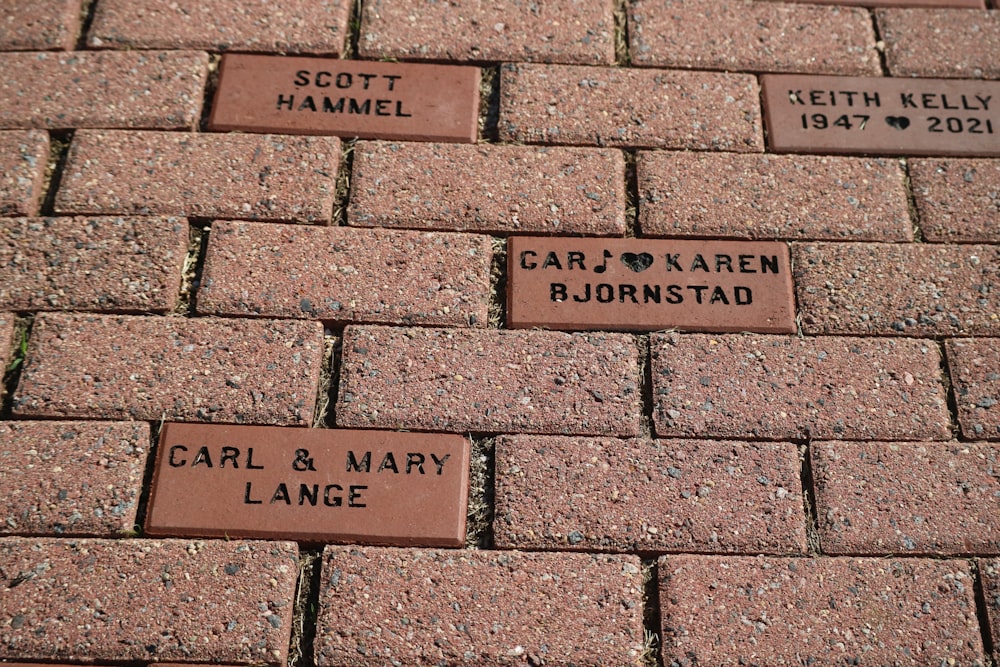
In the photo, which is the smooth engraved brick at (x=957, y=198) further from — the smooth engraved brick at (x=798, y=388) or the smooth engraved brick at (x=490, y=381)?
the smooth engraved brick at (x=490, y=381)

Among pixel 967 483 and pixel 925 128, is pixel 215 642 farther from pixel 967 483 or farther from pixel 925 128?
pixel 925 128

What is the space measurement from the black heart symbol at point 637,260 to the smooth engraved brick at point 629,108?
32 centimetres

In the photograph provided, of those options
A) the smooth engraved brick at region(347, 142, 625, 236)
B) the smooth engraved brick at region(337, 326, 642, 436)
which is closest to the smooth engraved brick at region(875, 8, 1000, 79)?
the smooth engraved brick at region(347, 142, 625, 236)

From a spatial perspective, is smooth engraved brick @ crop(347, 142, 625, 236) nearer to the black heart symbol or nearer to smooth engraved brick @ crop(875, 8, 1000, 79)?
the black heart symbol

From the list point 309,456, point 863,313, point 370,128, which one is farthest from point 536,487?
point 370,128

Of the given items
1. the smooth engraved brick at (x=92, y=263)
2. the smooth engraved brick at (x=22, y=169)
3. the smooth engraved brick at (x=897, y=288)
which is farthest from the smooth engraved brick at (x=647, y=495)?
the smooth engraved brick at (x=22, y=169)

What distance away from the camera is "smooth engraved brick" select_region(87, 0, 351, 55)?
2174mm

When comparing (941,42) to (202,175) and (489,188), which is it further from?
(202,175)

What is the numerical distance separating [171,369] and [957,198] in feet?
6.31

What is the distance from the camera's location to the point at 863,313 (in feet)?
6.25

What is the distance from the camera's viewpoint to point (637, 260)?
1.94 m

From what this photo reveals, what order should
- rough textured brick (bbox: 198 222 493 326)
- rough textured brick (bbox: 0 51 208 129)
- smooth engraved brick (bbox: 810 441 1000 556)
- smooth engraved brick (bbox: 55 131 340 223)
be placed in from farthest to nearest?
1. rough textured brick (bbox: 0 51 208 129)
2. smooth engraved brick (bbox: 55 131 340 223)
3. rough textured brick (bbox: 198 222 493 326)
4. smooth engraved brick (bbox: 810 441 1000 556)

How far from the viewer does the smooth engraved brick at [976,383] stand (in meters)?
1.82

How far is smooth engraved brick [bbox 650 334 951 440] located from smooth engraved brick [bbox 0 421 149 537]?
3.73ft
